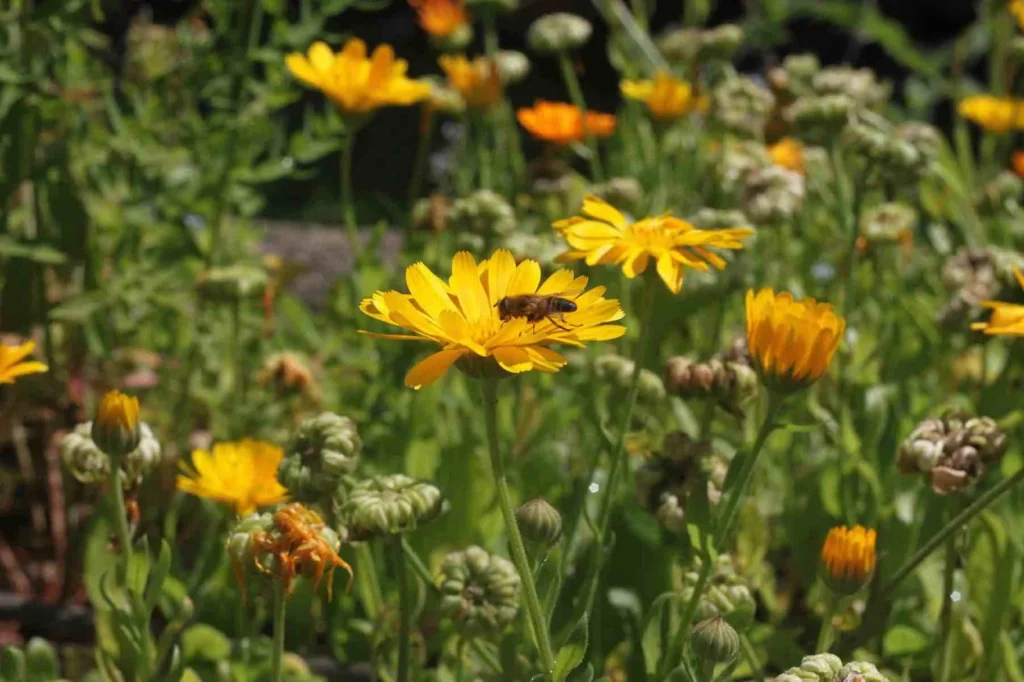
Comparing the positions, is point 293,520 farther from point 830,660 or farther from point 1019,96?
point 1019,96

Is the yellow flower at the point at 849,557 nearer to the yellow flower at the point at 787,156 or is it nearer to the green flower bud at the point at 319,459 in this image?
the green flower bud at the point at 319,459

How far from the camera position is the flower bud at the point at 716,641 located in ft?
4.24

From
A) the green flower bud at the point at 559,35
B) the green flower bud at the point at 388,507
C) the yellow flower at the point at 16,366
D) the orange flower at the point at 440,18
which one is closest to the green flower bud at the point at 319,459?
the green flower bud at the point at 388,507

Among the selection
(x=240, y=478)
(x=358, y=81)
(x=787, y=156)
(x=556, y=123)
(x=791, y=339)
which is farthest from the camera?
(x=787, y=156)

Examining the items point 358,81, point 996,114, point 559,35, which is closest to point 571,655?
point 358,81

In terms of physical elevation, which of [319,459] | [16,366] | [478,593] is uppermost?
[16,366]

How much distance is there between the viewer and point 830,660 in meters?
1.23

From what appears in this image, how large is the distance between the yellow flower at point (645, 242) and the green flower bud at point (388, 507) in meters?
0.31

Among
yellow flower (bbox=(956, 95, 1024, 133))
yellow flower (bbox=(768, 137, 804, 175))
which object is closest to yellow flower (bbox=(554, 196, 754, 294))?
yellow flower (bbox=(768, 137, 804, 175))

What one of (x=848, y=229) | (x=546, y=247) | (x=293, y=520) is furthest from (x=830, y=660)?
(x=848, y=229)

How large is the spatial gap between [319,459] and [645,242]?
44 centimetres

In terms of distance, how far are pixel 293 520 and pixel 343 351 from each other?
4.57 feet

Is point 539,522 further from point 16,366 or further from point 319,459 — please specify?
point 16,366

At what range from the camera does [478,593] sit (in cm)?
153
